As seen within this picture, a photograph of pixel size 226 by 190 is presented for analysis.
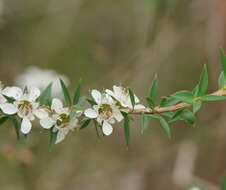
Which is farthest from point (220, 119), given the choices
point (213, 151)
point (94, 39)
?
point (94, 39)

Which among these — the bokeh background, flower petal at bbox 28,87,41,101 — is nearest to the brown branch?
flower petal at bbox 28,87,41,101

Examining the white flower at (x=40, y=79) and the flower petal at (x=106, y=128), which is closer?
the flower petal at (x=106, y=128)

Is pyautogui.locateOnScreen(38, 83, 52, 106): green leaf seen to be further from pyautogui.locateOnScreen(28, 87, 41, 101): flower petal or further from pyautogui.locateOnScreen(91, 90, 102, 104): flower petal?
pyautogui.locateOnScreen(91, 90, 102, 104): flower petal

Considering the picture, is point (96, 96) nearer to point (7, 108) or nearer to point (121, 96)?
point (121, 96)

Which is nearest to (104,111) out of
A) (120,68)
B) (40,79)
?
(40,79)

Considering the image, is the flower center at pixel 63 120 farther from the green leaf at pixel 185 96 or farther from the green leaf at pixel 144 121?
the green leaf at pixel 185 96

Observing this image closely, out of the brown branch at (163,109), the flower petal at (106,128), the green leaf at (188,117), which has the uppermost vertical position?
the brown branch at (163,109)

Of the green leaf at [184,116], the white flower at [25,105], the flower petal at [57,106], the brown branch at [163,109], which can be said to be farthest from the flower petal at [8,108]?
the green leaf at [184,116]

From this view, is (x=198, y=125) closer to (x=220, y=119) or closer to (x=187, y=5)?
(x=220, y=119)
